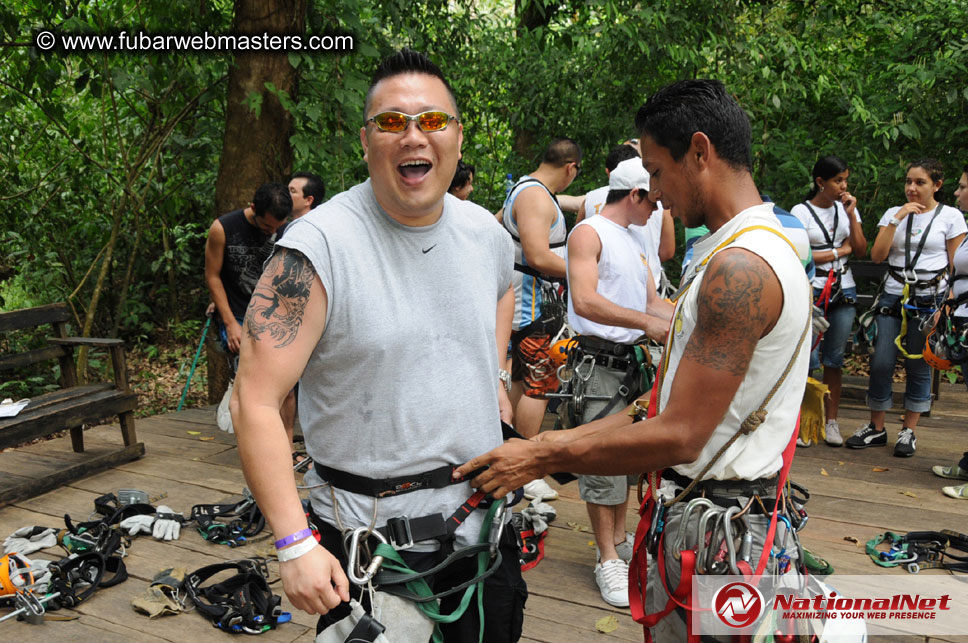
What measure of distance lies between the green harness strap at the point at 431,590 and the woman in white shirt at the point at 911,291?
15.4 ft

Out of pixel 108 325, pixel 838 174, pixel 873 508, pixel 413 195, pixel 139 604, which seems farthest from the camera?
pixel 108 325

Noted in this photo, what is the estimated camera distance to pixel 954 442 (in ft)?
19.5

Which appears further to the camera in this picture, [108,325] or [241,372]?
[108,325]

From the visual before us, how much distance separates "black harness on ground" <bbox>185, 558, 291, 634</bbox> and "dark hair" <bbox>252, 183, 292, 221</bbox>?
7.62 ft

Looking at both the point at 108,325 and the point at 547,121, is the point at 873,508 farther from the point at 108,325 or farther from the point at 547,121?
the point at 108,325

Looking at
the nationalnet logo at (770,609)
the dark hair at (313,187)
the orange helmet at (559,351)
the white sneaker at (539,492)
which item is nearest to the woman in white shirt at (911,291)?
the white sneaker at (539,492)

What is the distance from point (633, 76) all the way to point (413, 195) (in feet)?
20.4

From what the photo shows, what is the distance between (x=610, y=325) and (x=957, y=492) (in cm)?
297

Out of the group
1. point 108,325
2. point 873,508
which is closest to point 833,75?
point 873,508

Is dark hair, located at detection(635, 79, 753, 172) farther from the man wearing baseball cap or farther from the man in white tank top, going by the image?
the man wearing baseball cap

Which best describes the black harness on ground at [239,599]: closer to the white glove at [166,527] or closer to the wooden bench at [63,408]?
the white glove at [166,527]

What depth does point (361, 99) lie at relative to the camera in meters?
5.82

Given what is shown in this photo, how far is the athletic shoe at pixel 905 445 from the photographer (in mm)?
5617

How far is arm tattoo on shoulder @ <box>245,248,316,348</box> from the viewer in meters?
1.72
